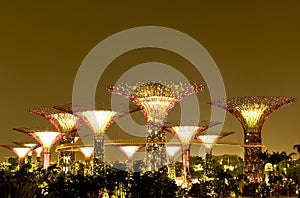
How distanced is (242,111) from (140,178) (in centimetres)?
2499

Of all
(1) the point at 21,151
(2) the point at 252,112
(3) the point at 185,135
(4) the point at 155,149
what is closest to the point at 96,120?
(4) the point at 155,149

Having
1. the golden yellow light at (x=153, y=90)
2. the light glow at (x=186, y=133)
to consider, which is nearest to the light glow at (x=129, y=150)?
the light glow at (x=186, y=133)

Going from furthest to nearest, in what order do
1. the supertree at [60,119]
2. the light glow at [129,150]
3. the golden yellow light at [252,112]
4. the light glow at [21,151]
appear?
the light glow at [21,151] < the light glow at [129,150] < the supertree at [60,119] < the golden yellow light at [252,112]

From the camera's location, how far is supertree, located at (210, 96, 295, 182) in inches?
1572

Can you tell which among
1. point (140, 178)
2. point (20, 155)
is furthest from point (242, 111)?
point (20, 155)

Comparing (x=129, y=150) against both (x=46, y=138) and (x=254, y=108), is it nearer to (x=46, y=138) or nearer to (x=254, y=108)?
(x=46, y=138)

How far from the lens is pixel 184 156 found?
141ft

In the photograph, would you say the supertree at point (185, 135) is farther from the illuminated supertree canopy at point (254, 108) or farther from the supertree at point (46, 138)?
the supertree at point (46, 138)

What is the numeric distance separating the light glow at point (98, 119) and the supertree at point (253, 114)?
28.8 ft

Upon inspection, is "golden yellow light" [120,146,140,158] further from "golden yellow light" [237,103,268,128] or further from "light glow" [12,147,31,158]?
"golden yellow light" [237,103,268,128]

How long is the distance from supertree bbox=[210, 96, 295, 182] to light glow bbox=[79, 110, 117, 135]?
28.8 ft

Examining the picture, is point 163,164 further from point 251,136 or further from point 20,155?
point 20,155

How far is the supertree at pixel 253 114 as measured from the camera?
131ft

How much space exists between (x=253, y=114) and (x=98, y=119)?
12384mm
